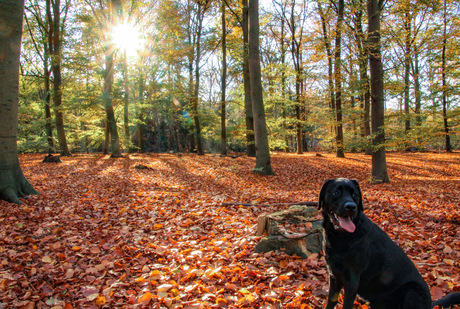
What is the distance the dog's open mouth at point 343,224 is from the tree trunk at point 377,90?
7731 mm

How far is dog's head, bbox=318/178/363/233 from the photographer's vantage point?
2.02 meters

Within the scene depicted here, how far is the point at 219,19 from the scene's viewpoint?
711 inches

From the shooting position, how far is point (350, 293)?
2.06m

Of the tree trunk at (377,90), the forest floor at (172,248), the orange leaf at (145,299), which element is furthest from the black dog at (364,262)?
the tree trunk at (377,90)

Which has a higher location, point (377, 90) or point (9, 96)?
point (377, 90)

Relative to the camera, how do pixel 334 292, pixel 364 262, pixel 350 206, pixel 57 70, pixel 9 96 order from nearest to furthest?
pixel 350 206 < pixel 364 262 < pixel 334 292 < pixel 9 96 < pixel 57 70

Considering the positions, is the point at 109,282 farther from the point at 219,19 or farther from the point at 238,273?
the point at 219,19

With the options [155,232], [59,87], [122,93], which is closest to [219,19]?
[122,93]

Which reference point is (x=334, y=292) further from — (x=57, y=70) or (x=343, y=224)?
(x=57, y=70)

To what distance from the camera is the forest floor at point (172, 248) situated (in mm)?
2801

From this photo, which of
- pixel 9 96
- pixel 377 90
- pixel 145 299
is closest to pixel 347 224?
→ pixel 145 299

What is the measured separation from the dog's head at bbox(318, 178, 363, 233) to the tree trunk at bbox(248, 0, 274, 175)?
8202mm

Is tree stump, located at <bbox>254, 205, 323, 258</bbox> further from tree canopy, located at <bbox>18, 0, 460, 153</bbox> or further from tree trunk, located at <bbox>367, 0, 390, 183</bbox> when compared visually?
tree canopy, located at <bbox>18, 0, 460, 153</bbox>

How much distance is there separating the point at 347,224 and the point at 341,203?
18cm
